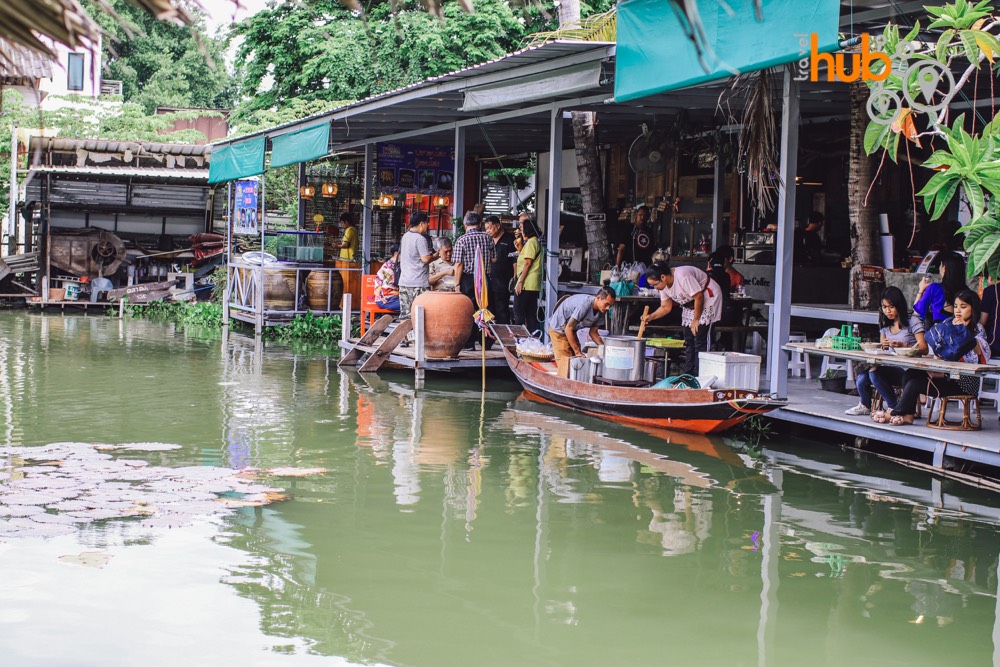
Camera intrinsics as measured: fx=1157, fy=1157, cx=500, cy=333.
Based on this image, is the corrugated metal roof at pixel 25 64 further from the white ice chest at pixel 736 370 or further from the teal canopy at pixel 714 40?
the white ice chest at pixel 736 370

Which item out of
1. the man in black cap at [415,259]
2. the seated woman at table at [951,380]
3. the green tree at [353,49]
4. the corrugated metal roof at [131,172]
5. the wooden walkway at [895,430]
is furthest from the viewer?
the green tree at [353,49]

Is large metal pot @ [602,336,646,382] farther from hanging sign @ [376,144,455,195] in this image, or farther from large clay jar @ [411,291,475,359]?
hanging sign @ [376,144,455,195]

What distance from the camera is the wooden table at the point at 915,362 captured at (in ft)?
27.1

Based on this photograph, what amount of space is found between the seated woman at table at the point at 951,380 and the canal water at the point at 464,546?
50 centimetres

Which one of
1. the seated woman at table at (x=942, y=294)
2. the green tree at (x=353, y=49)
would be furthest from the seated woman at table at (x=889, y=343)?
the green tree at (x=353, y=49)

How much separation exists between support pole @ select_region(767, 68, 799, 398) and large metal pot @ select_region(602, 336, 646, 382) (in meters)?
1.45

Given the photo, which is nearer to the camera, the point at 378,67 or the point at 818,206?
the point at 818,206

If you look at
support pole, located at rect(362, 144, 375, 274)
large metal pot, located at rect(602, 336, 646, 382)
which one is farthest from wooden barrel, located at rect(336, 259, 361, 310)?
large metal pot, located at rect(602, 336, 646, 382)

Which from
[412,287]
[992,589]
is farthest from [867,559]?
[412,287]

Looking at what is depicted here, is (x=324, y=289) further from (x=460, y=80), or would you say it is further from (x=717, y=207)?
(x=460, y=80)

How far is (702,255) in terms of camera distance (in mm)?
17109

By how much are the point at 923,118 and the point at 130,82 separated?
30.8m

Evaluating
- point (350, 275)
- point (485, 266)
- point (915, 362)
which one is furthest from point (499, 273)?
point (915, 362)

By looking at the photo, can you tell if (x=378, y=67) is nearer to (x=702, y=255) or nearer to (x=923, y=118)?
(x=702, y=255)
